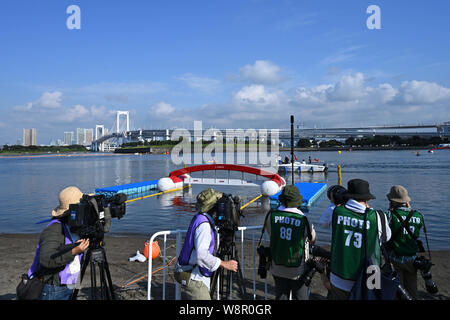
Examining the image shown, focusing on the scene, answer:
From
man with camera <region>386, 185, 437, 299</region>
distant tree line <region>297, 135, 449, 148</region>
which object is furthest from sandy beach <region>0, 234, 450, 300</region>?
distant tree line <region>297, 135, 449, 148</region>

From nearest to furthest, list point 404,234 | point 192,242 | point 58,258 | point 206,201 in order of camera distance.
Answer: point 58,258 → point 192,242 → point 206,201 → point 404,234

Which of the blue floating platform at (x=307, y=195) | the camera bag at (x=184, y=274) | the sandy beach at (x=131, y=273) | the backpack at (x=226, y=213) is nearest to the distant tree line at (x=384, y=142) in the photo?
the blue floating platform at (x=307, y=195)

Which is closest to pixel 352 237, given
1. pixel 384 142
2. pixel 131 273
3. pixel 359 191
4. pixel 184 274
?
pixel 359 191

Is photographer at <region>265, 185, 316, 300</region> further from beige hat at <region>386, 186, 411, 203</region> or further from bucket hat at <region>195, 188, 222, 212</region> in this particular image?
beige hat at <region>386, 186, 411, 203</region>

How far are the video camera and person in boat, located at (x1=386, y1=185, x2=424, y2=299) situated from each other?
3482 millimetres

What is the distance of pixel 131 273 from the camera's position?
657 centimetres

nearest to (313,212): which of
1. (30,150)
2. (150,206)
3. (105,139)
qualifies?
(150,206)

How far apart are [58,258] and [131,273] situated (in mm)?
3952

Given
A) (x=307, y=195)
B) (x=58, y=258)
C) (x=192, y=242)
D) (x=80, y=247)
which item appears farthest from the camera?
(x=307, y=195)

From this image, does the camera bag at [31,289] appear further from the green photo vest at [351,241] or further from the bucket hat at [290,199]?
the green photo vest at [351,241]

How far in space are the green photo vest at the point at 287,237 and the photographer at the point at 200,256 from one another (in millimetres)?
567

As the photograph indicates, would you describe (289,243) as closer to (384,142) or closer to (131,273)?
(131,273)

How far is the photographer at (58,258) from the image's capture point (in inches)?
115
